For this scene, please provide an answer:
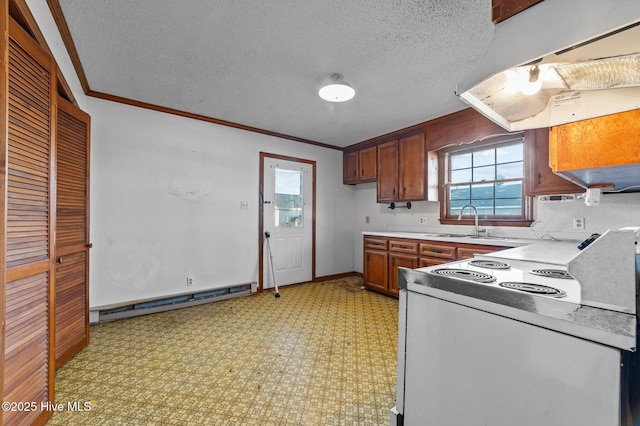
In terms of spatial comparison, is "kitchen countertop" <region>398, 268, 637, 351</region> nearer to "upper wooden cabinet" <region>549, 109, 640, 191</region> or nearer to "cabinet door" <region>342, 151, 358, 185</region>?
"upper wooden cabinet" <region>549, 109, 640, 191</region>

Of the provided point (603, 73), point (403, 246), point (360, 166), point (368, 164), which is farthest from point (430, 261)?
point (603, 73)

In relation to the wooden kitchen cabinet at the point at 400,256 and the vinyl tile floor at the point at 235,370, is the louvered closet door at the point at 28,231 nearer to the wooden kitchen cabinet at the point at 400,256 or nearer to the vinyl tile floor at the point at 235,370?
the vinyl tile floor at the point at 235,370

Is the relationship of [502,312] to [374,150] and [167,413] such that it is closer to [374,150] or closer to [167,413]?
[167,413]

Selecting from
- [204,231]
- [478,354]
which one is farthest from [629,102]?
[204,231]

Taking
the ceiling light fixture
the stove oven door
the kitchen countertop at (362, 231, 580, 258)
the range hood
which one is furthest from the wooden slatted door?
the kitchen countertop at (362, 231, 580, 258)

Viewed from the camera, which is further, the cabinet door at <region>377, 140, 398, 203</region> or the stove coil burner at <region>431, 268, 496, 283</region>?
the cabinet door at <region>377, 140, 398, 203</region>

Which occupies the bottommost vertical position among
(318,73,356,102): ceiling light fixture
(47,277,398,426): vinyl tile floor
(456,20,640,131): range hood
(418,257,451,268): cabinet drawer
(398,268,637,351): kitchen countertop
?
(47,277,398,426): vinyl tile floor

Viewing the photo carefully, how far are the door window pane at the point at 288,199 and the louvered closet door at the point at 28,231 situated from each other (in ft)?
9.25

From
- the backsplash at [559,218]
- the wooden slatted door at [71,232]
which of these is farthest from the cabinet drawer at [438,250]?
the wooden slatted door at [71,232]

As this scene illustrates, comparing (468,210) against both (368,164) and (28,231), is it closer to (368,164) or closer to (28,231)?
(368,164)

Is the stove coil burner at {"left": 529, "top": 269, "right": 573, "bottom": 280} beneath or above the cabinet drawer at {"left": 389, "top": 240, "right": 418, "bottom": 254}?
above

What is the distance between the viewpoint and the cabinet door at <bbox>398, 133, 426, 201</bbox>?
12.1 ft

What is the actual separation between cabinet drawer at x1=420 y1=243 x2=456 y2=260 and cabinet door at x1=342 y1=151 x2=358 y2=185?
75.2 inches

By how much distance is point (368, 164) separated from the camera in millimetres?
4531
